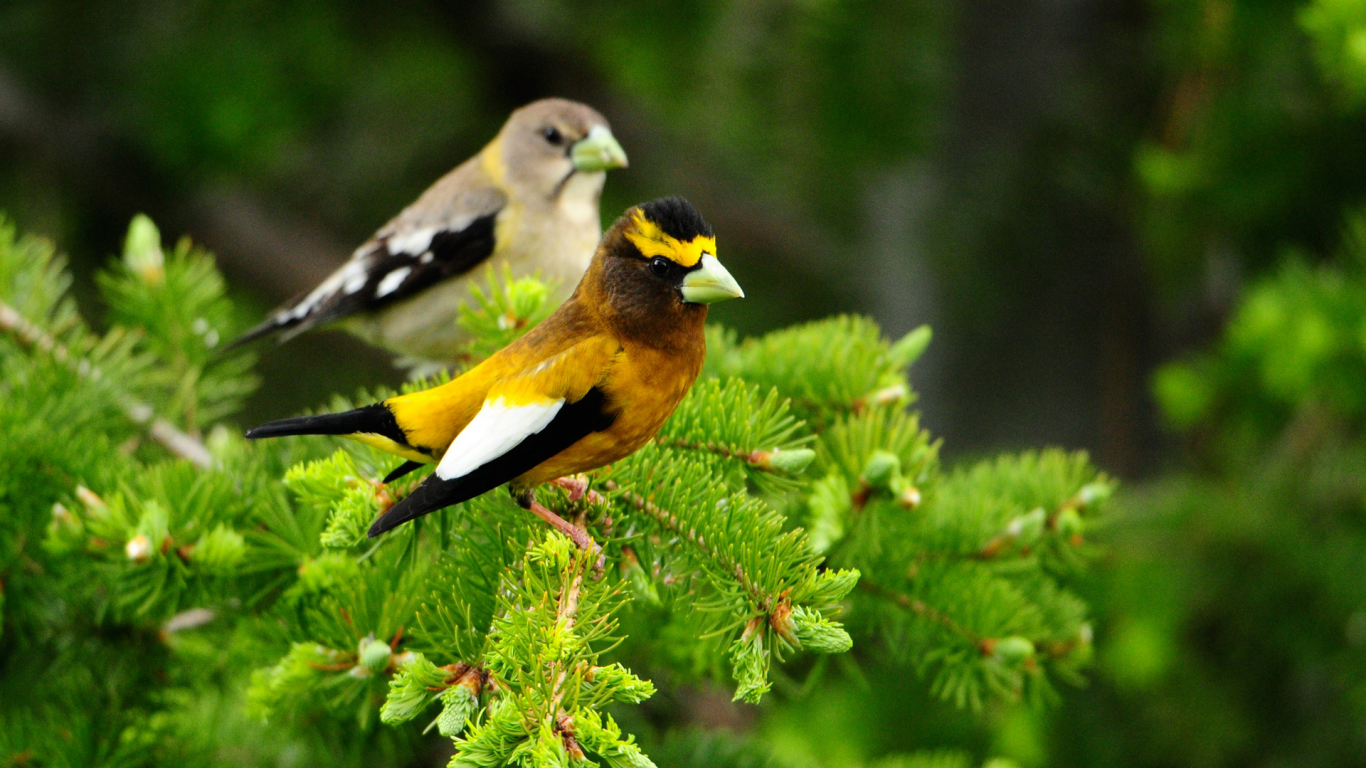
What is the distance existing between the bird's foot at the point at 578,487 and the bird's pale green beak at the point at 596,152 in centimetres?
157

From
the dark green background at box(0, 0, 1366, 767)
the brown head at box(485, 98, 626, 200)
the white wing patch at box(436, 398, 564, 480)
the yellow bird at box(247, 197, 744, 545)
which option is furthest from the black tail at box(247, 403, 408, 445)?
the dark green background at box(0, 0, 1366, 767)

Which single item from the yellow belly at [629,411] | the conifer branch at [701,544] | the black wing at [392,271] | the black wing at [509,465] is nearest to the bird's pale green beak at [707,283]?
the yellow belly at [629,411]

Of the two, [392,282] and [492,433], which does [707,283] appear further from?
[392,282]

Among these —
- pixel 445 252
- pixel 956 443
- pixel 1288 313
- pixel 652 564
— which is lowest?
pixel 652 564

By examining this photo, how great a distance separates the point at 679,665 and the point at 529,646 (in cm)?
108

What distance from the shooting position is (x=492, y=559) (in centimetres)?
215

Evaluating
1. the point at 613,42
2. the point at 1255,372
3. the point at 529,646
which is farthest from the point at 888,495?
the point at 613,42

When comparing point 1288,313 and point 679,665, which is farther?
point 1288,313

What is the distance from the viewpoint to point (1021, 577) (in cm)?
267

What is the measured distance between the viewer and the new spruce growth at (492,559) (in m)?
1.86

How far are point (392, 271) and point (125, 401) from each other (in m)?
1.02

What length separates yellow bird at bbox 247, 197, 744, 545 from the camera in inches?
82.5

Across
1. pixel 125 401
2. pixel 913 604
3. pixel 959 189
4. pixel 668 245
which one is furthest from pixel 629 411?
pixel 959 189

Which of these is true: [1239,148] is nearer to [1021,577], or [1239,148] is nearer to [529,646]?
[1021,577]
